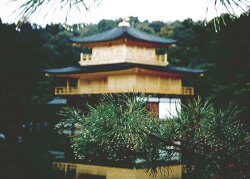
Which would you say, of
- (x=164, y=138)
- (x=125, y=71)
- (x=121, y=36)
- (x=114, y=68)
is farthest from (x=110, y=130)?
(x=121, y=36)

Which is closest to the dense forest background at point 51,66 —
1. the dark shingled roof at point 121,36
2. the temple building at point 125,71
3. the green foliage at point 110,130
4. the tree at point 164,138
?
the temple building at point 125,71

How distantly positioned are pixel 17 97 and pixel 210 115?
110 ft

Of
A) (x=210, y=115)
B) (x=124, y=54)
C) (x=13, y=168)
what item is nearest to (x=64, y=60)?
(x=124, y=54)

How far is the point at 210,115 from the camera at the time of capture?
2.33 metres

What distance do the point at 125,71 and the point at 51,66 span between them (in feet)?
60.2

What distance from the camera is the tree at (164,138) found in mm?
2086

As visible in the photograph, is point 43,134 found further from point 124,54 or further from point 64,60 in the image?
point 64,60

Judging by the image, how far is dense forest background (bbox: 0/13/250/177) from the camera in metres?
28.6

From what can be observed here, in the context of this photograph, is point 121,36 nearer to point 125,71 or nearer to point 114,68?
point 114,68

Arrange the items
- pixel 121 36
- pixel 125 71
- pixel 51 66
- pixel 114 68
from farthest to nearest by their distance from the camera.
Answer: pixel 51 66 → pixel 121 36 → pixel 114 68 → pixel 125 71

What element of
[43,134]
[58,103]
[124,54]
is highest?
[124,54]

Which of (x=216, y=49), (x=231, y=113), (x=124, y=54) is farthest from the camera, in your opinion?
(x=216, y=49)

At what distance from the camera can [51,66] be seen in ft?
144

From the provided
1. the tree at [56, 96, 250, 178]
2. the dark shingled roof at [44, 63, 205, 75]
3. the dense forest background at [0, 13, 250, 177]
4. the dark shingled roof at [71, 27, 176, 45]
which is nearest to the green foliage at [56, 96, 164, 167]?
the tree at [56, 96, 250, 178]
